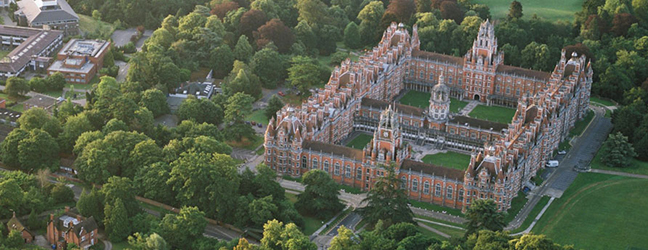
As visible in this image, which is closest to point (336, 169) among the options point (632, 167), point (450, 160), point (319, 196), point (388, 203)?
point (319, 196)

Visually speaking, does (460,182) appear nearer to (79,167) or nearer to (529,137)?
(529,137)

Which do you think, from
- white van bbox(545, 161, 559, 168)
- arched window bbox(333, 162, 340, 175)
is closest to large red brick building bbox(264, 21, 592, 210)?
arched window bbox(333, 162, 340, 175)

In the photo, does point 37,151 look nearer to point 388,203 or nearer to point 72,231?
point 72,231

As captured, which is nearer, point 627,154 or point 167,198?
point 167,198

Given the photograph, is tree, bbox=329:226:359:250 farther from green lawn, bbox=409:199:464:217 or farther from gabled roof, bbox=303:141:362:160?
gabled roof, bbox=303:141:362:160

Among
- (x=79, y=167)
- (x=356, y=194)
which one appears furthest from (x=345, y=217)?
(x=79, y=167)

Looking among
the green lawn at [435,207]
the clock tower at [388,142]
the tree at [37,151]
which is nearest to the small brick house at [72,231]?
the tree at [37,151]
